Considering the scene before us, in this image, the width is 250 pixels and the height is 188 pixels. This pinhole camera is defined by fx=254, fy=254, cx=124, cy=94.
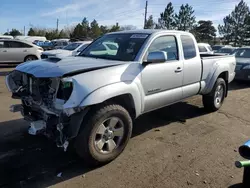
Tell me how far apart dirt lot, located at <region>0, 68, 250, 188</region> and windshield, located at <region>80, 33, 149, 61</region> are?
154 centimetres

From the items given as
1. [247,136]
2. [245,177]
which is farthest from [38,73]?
[247,136]

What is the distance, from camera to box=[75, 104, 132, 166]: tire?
3355 millimetres

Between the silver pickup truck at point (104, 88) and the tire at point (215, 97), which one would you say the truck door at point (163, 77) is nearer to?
the silver pickup truck at point (104, 88)

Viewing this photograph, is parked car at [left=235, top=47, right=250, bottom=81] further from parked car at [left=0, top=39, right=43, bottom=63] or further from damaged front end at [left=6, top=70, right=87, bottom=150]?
parked car at [left=0, top=39, right=43, bottom=63]

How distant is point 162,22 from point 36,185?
53.6 meters

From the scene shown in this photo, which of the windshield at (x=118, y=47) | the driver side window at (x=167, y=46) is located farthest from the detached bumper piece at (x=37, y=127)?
the driver side window at (x=167, y=46)

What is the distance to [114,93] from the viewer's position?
3.51m

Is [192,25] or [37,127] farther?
[192,25]

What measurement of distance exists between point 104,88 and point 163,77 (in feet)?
4.69

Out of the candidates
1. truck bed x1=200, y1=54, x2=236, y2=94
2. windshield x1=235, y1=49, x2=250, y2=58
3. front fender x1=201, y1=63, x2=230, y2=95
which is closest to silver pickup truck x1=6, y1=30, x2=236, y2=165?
truck bed x1=200, y1=54, x2=236, y2=94

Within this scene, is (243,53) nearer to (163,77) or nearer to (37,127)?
(163,77)

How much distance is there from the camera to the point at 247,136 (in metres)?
4.84

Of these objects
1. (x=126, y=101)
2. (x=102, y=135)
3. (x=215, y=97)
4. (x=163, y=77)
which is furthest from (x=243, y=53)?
(x=102, y=135)

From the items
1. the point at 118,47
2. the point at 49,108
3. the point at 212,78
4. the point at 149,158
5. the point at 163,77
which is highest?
the point at 118,47
